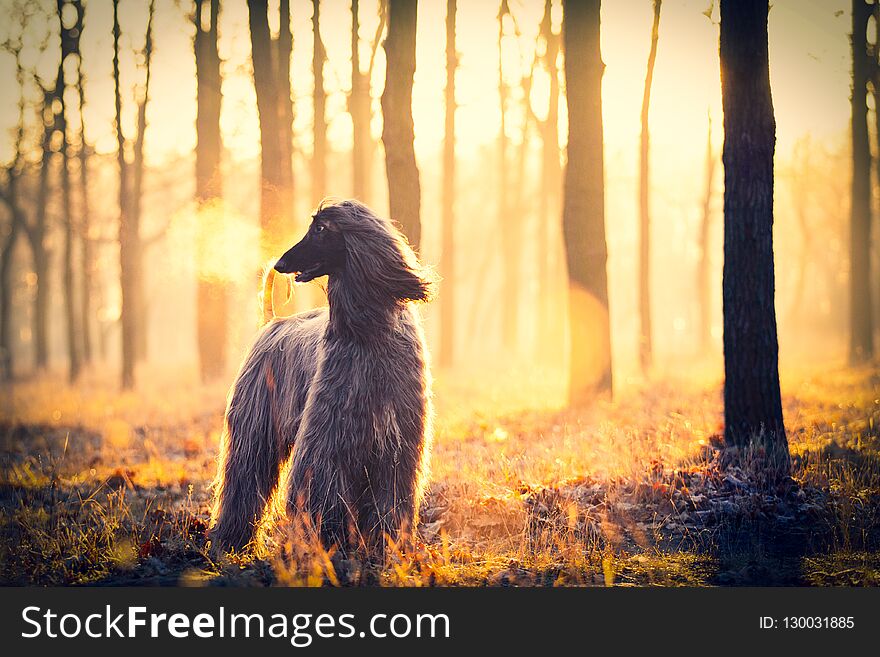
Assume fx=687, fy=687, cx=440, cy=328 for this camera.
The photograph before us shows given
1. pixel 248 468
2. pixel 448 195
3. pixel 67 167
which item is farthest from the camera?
pixel 67 167

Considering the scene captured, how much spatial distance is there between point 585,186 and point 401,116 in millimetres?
2757

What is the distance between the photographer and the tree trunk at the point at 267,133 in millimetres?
9664

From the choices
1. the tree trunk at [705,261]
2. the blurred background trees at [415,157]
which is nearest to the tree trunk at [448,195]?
the blurred background trees at [415,157]

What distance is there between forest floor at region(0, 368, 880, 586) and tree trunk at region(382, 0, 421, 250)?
8.56 ft

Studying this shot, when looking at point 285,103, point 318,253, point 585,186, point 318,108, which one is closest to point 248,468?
point 318,253

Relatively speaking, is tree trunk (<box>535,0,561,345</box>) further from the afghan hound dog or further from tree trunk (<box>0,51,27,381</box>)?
the afghan hound dog

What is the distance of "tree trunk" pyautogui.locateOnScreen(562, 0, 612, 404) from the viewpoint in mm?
8578

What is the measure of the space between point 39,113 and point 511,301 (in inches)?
553

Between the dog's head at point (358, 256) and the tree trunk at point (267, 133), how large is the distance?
5773 mm

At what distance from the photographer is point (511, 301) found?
2231 centimetres

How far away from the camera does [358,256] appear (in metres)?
4.04

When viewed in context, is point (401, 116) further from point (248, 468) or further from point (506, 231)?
point (506, 231)

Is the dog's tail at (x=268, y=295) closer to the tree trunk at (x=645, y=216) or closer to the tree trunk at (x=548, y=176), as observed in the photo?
the tree trunk at (x=645, y=216)

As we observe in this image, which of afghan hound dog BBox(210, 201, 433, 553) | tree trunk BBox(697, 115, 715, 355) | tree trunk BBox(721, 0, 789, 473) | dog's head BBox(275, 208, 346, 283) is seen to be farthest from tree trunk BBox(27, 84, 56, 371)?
tree trunk BBox(697, 115, 715, 355)
